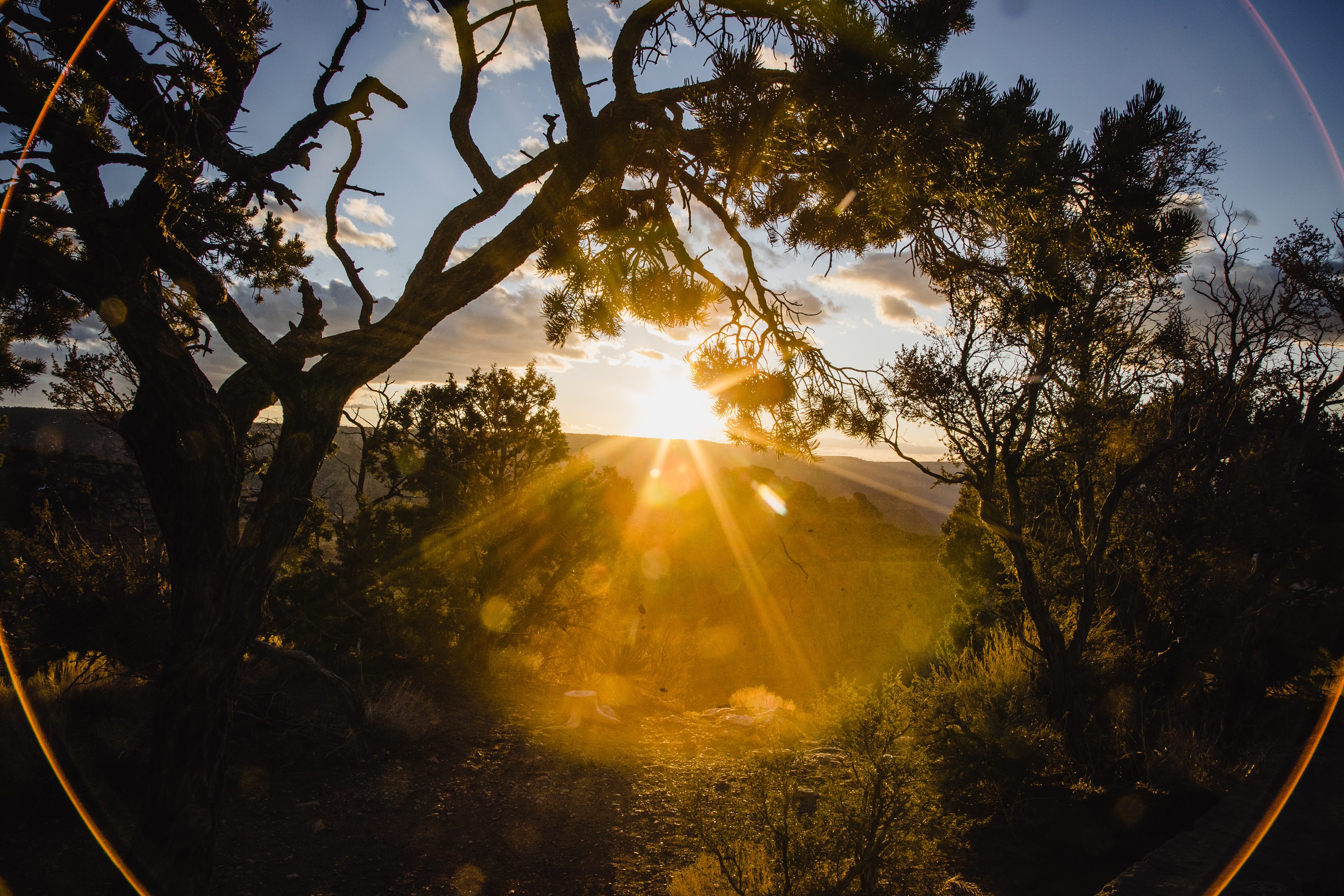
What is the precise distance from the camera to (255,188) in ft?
9.16

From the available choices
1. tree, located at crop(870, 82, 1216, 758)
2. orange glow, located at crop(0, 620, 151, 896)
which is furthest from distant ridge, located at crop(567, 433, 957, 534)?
orange glow, located at crop(0, 620, 151, 896)

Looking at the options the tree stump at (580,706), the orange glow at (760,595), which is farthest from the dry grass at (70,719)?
the orange glow at (760,595)

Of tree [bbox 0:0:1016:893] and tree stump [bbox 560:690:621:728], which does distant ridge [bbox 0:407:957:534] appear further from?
tree stump [bbox 560:690:621:728]

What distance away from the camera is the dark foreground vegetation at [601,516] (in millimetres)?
2619

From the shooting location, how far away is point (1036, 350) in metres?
6.29

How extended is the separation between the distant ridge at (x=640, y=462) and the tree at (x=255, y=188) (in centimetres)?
211

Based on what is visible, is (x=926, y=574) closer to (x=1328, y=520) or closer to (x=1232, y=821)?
(x=1328, y=520)

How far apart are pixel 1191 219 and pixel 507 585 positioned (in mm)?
10133

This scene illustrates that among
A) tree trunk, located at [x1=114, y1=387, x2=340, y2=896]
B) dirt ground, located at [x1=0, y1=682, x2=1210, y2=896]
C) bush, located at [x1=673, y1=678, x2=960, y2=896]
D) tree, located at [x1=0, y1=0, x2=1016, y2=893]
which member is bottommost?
dirt ground, located at [x1=0, y1=682, x2=1210, y2=896]

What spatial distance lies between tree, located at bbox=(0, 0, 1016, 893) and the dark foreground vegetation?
0.02 m

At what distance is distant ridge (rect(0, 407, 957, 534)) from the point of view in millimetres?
14086

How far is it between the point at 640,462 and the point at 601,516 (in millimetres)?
87636

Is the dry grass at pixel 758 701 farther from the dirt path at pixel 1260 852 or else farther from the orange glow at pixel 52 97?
the orange glow at pixel 52 97

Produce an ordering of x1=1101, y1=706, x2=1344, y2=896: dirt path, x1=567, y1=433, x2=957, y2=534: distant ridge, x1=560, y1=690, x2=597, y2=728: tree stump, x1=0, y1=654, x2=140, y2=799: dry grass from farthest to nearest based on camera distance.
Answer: x1=567, y1=433, x2=957, y2=534: distant ridge < x1=560, y1=690, x2=597, y2=728: tree stump < x1=0, y1=654, x2=140, y2=799: dry grass < x1=1101, y1=706, x2=1344, y2=896: dirt path
